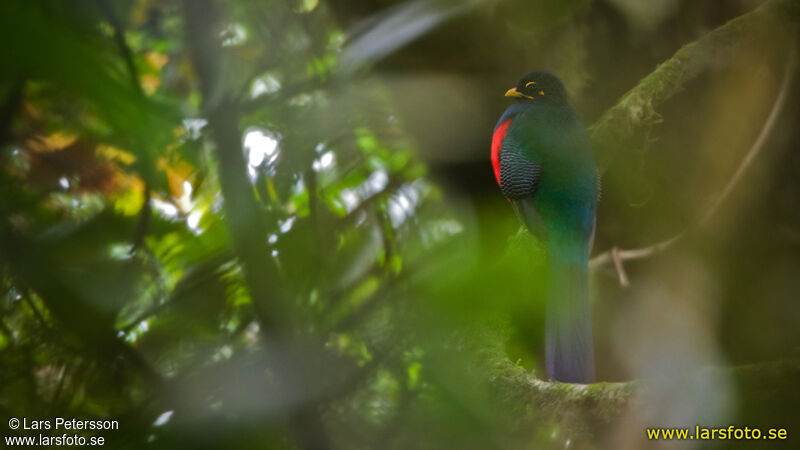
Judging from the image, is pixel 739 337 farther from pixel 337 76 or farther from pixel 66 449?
pixel 66 449

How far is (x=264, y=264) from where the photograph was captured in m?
0.48

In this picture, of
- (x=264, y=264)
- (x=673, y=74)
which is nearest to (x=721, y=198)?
(x=673, y=74)

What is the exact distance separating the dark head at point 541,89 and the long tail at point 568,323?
407 millimetres

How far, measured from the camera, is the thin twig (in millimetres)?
1473

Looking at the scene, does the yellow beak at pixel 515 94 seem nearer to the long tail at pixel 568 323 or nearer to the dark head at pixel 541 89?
the dark head at pixel 541 89

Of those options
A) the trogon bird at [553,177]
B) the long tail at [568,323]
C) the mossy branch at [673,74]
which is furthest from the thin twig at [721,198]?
the long tail at [568,323]

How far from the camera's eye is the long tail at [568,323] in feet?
3.27

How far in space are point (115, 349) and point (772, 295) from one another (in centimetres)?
132

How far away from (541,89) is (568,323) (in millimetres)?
617

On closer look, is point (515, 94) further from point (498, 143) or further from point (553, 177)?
point (553, 177)

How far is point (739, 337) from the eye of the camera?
4.20 feet

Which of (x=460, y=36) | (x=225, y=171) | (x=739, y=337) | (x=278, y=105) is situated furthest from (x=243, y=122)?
(x=739, y=337)

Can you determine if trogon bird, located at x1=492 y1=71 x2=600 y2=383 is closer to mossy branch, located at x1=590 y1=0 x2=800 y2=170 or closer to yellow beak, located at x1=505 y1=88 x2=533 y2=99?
yellow beak, located at x1=505 y1=88 x2=533 y2=99

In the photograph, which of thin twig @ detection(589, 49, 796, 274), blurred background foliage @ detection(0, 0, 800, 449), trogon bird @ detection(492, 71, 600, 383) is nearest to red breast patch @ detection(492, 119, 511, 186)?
trogon bird @ detection(492, 71, 600, 383)
